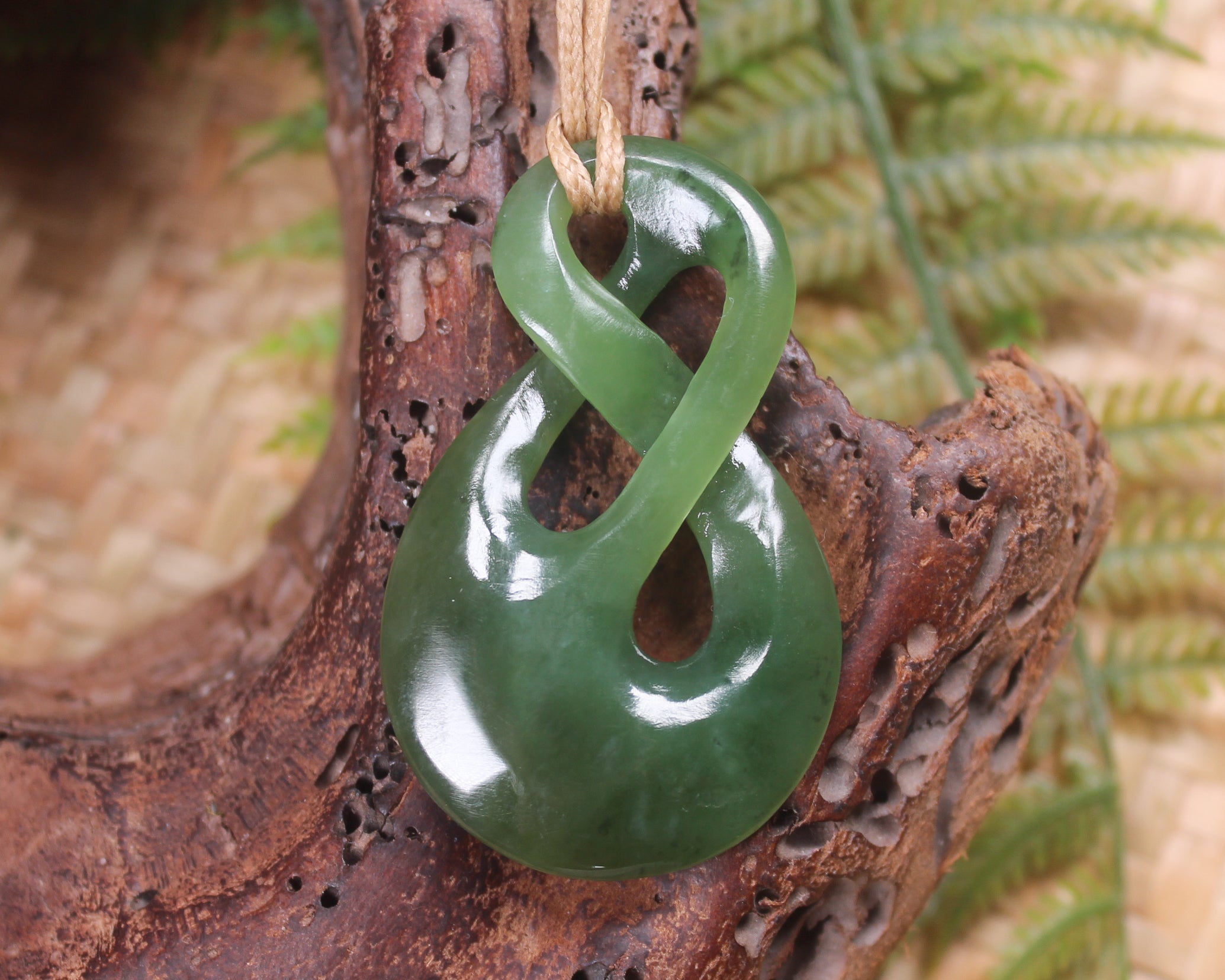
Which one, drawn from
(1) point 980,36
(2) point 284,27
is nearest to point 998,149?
(1) point 980,36

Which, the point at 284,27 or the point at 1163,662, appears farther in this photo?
the point at 284,27

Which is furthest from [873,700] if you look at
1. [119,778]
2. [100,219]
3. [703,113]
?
[100,219]

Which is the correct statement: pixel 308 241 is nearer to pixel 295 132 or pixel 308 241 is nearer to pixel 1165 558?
pixel 295 132

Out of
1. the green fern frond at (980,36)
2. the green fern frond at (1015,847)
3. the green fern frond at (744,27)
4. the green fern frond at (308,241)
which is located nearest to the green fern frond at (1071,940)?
the green fern frond at (1015,847)

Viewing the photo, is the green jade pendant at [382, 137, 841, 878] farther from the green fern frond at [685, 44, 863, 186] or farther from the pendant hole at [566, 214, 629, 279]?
the green fern frond at [685, 44, 863, 186]

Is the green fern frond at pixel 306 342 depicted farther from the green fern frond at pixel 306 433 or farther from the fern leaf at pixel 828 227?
the fern leaf at pixel 828 227

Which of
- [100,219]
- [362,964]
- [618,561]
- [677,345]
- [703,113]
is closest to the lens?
[618,561]

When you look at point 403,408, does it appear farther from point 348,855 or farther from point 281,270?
point 281,270
